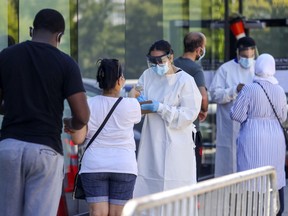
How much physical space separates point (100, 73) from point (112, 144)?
518 millimetres

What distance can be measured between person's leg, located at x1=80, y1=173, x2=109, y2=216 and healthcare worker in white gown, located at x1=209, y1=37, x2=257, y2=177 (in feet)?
9.75

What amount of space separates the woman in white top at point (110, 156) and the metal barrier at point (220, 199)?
110 cm

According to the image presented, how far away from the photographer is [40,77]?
4812 millimetres

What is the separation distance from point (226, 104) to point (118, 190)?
3364 millimetres

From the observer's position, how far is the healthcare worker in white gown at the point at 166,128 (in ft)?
21.4

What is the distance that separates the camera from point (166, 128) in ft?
21.6

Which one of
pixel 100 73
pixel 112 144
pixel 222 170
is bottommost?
pixel 222 170

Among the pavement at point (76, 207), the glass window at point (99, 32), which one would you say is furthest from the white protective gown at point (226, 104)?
the pavement at point (76, 207)

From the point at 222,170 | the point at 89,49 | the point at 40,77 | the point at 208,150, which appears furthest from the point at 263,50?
the point at 40,77

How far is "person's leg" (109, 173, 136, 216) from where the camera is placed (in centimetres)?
580

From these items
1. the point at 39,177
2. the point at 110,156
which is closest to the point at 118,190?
the point at 110,156

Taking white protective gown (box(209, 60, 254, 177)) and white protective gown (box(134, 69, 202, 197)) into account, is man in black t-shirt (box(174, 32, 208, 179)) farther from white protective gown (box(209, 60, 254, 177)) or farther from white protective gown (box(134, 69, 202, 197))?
white protective gown (box(209, 60, 254, 177))

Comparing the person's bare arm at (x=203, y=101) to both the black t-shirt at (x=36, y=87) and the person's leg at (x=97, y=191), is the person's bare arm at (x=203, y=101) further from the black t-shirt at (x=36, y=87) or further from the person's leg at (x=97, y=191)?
the black t-shirt at (x=36, y=87)

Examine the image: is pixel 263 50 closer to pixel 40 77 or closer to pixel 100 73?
pixel 100 73
